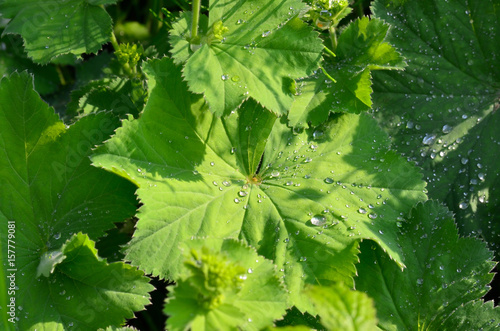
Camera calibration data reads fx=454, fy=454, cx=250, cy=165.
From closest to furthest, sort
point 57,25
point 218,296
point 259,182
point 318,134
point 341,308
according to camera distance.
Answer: point 341,308 < point 218,296 < point 259,182 < point 318,134 < point 57,25

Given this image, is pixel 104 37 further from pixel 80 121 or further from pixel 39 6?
pixel 80 121

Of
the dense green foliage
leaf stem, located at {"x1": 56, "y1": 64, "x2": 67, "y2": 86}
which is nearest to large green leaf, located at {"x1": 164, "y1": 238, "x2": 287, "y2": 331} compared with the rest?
the dense green foliage

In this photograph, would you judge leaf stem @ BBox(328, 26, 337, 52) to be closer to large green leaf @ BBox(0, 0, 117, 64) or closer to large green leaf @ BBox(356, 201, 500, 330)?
large green leaf @ BBox(356, 201, 500, 330)

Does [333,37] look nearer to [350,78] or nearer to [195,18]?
[350,78]

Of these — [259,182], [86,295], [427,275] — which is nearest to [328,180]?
[259,182]

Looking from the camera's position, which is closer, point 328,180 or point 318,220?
point 318,220

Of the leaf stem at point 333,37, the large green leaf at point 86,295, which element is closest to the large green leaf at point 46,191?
the large green leaf at point 86,295

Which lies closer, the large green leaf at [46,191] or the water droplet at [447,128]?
the large green leaf at [46,191]

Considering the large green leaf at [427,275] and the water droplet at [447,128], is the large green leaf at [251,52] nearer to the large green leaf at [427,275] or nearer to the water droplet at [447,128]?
the large green leaf at [427,275]
